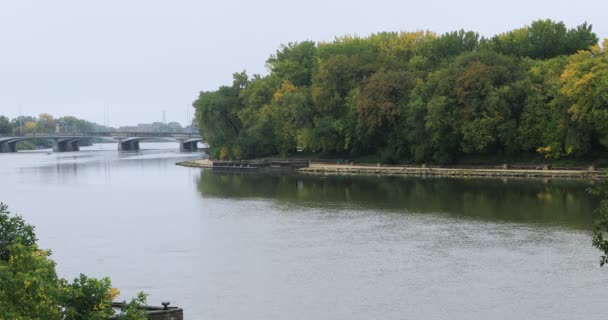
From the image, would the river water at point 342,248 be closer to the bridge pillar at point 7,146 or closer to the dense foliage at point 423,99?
the dense foliage at point 423,99

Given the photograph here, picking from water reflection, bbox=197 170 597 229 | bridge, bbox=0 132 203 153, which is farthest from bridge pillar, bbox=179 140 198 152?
water reflection, bbox=197 170 597 229

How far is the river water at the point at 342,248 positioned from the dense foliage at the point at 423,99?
29.0 feet

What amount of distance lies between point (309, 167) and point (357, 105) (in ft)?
33.4

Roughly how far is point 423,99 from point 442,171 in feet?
24.9

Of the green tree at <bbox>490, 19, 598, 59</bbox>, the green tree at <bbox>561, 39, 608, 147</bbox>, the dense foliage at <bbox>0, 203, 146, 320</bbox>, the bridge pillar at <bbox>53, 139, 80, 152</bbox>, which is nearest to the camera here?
the dense foliage at <bbox>0, 203, 146, 320</bbox>

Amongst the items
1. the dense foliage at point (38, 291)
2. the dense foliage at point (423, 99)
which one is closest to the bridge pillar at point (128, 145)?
the dense foliage at point (423, 99)

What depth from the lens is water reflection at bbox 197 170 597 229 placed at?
1804 inches

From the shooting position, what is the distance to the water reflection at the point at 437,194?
45.8m

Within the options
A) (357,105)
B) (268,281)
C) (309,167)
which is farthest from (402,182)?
(268,281)

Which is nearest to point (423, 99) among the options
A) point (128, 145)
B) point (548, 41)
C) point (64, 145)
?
point (548, 41)

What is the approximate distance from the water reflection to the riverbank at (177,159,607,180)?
10.7ft

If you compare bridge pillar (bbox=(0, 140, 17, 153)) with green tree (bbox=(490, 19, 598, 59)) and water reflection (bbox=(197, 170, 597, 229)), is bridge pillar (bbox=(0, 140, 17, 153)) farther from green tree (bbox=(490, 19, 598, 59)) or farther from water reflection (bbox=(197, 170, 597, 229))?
green tree (bbox=(490, 19, 598, 59))

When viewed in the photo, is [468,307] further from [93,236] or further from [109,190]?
[109,190]

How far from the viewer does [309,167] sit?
87375 mm
